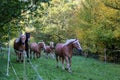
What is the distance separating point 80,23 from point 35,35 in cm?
1354

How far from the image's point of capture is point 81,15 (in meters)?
32.1

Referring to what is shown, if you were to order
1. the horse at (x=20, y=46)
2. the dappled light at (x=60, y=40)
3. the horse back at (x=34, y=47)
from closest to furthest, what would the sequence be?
1. the dappled light at (x=60, y=40)
2. the horse at (x=20, y=46)
3. the horse back at (x=34, y=47)

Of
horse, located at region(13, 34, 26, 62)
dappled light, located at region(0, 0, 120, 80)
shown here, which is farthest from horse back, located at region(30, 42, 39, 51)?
horse, located at region(13, 34, 26, 62)

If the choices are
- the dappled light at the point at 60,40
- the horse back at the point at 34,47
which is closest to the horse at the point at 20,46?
the dappled light at the point at 60,40

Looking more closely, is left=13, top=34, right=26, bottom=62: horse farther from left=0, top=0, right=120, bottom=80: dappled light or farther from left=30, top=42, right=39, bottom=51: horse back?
left=30, top=42, right=39, bottom=51: horse back

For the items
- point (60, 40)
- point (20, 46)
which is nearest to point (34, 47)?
point (20, 46)

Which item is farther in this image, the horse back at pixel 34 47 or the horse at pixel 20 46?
the horse back at pixel 34 47

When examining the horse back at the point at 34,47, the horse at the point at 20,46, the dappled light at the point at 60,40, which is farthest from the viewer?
the horse back at the point at 34,47

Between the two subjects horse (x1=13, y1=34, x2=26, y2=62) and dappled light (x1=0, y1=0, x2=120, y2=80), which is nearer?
dappled light (x1=0, y1=0, x2=120, y2=80)

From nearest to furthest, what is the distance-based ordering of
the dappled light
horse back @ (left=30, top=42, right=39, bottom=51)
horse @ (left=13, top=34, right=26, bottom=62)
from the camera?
the dappled light → horse @ (left=13, top=34, right=26, bottom=62) → horse back @ (left=30, top=42, right=39, bottom=51)

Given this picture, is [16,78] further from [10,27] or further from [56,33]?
[56,33]

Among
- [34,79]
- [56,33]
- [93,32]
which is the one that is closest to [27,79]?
[34,79]

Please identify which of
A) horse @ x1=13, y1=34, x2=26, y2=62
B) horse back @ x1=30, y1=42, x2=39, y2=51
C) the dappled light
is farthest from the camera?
horse back @ x1=30, y1=42, x2=39, y2=51

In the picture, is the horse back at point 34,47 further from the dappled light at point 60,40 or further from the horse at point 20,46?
the horse at point 20,46
